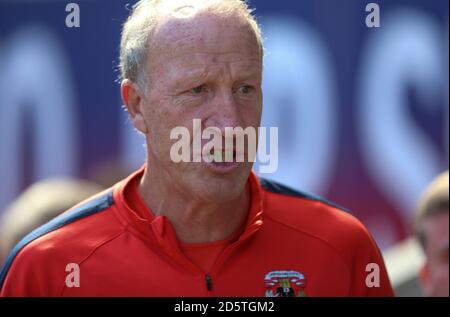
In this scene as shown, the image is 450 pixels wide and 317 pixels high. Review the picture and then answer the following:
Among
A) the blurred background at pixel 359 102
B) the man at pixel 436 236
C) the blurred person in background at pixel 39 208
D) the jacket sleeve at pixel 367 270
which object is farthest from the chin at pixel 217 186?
the blurred background at pixel 359 102

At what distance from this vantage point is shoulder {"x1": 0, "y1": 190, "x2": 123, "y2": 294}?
8.87ft

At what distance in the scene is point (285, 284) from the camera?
2762mm

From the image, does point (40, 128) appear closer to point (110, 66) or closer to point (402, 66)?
point (110, 66)

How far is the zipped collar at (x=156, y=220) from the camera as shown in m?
2.75

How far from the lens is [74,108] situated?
4859 mm

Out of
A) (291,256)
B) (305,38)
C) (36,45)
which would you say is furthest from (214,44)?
(36,45)

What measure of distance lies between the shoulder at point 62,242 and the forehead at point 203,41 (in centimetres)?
53

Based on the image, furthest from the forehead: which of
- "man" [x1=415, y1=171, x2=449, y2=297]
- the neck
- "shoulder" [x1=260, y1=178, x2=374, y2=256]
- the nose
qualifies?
"man" [x1=415, y1=171, x2=449, y2=297]

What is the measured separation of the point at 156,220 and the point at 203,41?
1.87 feet

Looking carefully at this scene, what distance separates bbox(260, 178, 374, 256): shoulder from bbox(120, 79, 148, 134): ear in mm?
488

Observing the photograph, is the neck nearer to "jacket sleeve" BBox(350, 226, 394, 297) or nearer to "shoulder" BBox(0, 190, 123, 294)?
"shoulder" BBox(0, 190, 123, 294)

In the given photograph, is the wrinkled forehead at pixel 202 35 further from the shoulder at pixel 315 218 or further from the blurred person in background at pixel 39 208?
the blurred person in background at pixel 39 208

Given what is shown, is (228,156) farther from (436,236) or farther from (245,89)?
(436,236)

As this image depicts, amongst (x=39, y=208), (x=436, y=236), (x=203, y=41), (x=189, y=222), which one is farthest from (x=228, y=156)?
(x=436, y=236)
